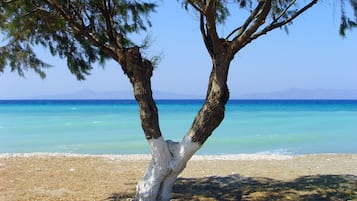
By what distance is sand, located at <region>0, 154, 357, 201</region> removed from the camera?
20.5ft

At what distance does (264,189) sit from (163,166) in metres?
1.78

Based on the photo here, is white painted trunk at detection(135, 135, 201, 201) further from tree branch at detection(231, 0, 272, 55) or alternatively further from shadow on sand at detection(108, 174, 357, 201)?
tree branch at detection(231, 0, 272, 55)

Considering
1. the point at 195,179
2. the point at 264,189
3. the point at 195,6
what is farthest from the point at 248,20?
the point at 195,179

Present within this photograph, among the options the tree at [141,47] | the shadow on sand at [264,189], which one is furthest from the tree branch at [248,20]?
the shadow on sand at [264,189]

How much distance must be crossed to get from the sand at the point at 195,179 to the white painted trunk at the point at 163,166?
2.47 feet

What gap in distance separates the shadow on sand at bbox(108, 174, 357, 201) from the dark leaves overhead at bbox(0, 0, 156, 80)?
1930mm

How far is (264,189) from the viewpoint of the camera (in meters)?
6.48

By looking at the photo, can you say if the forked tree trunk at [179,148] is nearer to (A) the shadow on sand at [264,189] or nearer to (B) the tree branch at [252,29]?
(B) the tree branch at [252,29]

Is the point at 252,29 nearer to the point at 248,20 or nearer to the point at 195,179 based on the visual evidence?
the point at 248,20

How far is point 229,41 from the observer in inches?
211

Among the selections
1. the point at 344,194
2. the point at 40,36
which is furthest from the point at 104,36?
the point at 344,194

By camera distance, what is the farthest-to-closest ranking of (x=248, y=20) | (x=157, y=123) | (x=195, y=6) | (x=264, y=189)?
(x=264, y=189), (x=248, y=20), (x=157, y=123), (x=195, y=6)

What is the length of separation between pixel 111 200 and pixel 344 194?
288 centimetres

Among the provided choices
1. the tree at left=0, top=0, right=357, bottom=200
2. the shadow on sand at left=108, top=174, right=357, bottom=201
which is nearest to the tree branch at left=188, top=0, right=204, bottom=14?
the tree at left=0, top=0, right=357, bottom=200
